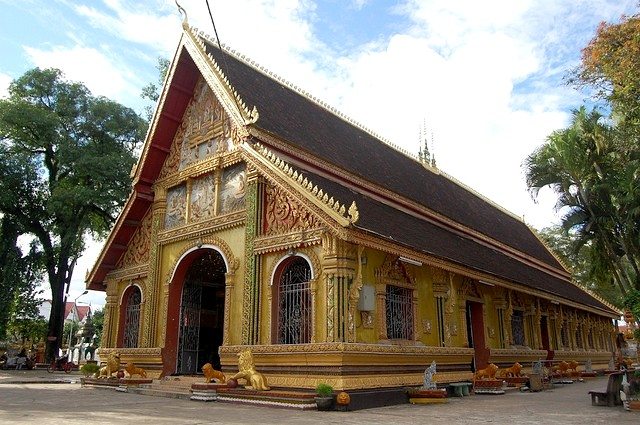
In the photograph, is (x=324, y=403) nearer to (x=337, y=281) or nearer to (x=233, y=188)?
(x=337, y=281)

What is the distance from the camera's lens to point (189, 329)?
14.6 metres

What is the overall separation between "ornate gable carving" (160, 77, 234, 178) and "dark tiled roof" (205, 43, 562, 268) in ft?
3.14

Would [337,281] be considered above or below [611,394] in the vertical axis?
above

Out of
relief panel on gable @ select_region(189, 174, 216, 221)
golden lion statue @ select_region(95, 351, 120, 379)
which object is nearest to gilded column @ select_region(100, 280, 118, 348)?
golden lion statue @ select_region(95, 351, 120, 379)

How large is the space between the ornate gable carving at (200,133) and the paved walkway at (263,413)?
20.6 feet

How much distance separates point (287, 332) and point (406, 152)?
12247mm

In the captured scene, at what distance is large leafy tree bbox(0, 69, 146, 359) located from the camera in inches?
957

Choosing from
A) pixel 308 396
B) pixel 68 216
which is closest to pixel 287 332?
pixel 308 396

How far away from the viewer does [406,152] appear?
70.0 feet

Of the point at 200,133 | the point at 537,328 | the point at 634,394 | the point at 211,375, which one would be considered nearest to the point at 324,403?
the point at 211,375

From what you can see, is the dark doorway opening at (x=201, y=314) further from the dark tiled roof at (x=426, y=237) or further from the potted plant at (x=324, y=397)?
the potted plant at (x=324, y=397)

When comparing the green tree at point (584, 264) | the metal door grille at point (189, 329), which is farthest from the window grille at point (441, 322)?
the green tree at point (584, 264)

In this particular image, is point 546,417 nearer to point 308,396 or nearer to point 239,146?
point 308,396

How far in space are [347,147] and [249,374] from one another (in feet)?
→ 25.5
